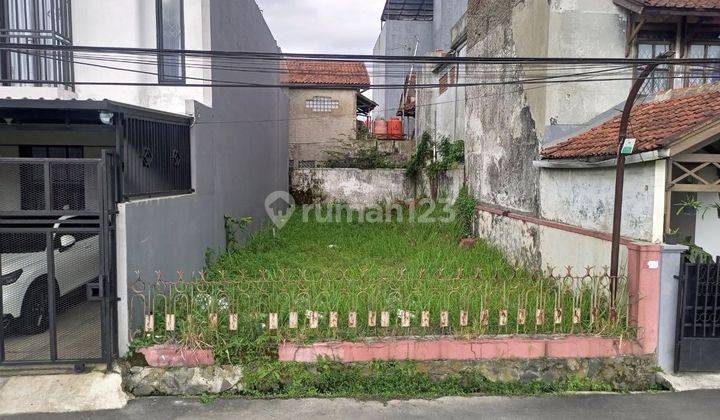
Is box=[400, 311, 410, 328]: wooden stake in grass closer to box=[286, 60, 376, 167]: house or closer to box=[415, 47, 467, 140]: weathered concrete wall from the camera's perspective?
box=[415, 47, 467, 140]: weathered concrete wall

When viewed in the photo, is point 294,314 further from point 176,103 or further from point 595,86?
point 595,86

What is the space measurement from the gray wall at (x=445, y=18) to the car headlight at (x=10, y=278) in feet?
60.5

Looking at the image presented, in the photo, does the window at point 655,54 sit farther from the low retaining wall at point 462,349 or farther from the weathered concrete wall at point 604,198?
the low retaining wall at point 462,349

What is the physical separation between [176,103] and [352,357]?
5036 mm

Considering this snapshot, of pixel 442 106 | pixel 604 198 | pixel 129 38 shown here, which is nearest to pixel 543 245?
pixel 604 198

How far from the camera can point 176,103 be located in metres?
7.32

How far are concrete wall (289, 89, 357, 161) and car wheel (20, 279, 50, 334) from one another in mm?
14945

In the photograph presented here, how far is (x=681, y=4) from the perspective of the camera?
21.8 ft

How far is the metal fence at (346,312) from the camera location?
15.2ft

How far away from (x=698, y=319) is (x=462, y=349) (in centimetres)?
250

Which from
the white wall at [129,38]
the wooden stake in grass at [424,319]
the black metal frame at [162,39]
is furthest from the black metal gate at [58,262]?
the black metal frame at [162,39]

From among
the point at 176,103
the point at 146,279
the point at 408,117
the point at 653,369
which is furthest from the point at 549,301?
the point at 408,117

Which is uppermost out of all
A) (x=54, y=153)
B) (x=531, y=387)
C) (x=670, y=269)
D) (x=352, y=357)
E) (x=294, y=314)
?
(x=54, y=153)

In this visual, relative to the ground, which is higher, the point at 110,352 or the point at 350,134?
the point at 350,134
